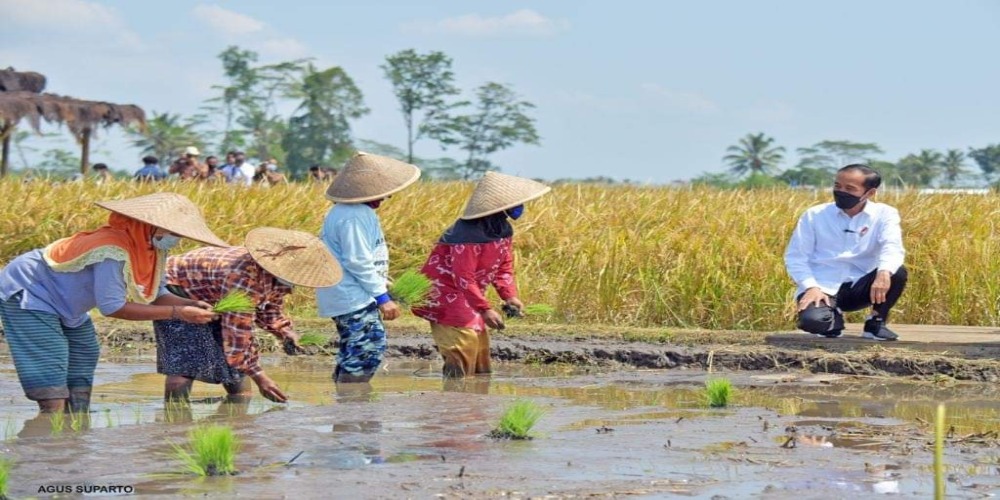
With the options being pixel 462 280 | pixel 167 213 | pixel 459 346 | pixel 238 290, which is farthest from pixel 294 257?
pixel 459 346

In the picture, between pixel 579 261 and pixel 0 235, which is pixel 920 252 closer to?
pixel 579 261

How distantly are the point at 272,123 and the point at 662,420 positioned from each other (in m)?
45.6

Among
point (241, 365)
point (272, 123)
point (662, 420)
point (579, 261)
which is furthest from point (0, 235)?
point (272, 123)

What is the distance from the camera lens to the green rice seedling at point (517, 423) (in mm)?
5842

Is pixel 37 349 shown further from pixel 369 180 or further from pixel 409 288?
pixel 409 288

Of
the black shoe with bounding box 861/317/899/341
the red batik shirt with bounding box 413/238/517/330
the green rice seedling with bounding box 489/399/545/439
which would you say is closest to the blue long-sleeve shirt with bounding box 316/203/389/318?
the red batik shirt with bounding box 413/238/517/330

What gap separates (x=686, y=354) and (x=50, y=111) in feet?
49.6

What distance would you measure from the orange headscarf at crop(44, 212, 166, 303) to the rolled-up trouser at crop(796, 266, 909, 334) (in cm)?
458

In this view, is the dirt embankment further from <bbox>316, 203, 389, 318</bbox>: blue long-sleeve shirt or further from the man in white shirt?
<bbox>316, 203, 389, 318</bbox>: blue long-sleeve shirt

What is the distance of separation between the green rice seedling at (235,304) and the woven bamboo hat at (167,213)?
0.28 m

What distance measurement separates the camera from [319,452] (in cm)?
555

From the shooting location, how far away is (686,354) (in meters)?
9.53

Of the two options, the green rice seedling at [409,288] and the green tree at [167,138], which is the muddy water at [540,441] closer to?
the green rice seedling at [409,288]

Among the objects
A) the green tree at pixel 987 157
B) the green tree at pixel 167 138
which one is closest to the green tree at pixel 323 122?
the green tree at pixel 167 138
